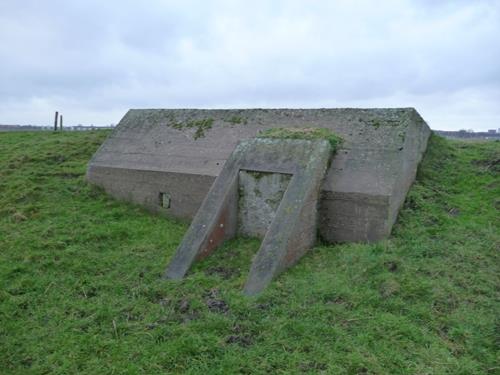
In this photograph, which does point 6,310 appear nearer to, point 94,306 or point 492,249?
point 94,306

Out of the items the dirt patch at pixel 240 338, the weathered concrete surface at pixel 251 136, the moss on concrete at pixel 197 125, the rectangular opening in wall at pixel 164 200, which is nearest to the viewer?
the dirt patch at pixel 240 338

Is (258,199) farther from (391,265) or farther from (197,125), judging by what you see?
(197,125)

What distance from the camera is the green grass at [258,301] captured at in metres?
5.48

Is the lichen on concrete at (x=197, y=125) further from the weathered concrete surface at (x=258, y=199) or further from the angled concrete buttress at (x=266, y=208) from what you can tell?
the weathered concrete surface at (x=258, y=199)

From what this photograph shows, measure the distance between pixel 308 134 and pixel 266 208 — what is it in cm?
214

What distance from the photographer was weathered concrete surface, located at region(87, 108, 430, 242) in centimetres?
868

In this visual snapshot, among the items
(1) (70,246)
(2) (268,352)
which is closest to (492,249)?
(2) (268,352)

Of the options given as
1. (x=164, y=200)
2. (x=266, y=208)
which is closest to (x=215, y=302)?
(x=266, y=208)

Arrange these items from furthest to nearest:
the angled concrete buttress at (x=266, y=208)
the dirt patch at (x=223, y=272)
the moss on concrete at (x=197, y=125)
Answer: the moss on concrete at (x=197, y=125) → the dirt patch at (x=223, y=272) → the angled concrete buttress at (x=266, y=208)

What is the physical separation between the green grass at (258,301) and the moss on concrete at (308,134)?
229cm

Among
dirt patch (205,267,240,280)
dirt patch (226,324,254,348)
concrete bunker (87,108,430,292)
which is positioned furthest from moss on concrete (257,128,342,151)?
dirt patch (226,324,254,348)

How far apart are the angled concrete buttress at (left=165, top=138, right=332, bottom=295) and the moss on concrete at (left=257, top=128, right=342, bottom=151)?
25 centimetres

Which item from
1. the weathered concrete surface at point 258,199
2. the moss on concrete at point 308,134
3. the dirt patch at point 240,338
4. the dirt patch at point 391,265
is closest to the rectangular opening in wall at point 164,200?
the weathered concrete surface at point 258,199

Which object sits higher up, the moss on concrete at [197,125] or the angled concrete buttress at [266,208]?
the moss on concrete at [197,125]
